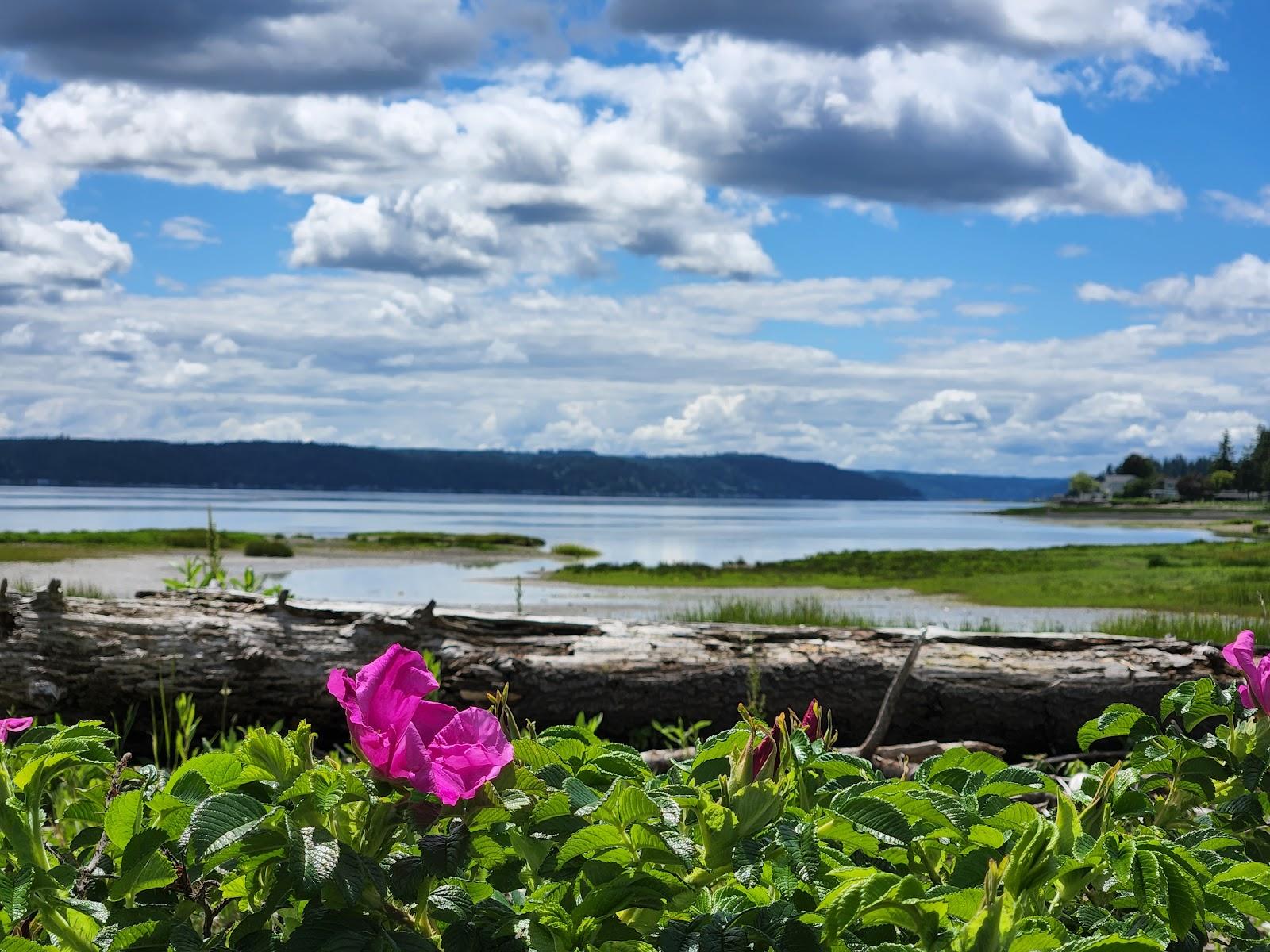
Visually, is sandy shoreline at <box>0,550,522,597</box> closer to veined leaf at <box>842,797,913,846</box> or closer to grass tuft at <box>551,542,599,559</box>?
grass tuft at <box>551,542,599,559</box>

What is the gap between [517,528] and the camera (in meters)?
76.6

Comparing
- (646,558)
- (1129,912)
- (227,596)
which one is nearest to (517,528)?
(646,558)

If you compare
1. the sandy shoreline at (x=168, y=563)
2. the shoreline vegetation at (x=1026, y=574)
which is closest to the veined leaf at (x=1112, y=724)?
the shoreline vegetation at (x=1026, y=574)

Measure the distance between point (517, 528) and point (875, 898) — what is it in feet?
249

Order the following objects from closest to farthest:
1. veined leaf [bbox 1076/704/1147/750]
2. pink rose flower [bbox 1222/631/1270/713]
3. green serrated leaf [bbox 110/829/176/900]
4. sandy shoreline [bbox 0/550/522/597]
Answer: green serrated leaf [bbox 110/829/176/900], pink rose flower [bbox 1222/631/1270/713], veined leaf [bbox 1076/704/1147/750], sandy shoreline [bbox 0/550/522/597]

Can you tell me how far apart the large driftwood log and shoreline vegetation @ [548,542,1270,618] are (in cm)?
1244

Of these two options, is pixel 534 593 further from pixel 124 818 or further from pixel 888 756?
pixel 124 818

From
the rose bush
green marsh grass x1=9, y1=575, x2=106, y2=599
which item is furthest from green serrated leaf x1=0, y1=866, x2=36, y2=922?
green marsh grass x1=9, y1=575, x2=106, y2=599

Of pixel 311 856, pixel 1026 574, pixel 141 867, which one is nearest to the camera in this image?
pixel 311 856

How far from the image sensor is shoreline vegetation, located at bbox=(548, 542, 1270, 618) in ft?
82.3

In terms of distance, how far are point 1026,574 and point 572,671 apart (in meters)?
29.9

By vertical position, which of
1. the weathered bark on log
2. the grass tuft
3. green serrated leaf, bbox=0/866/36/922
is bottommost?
the grass tuft

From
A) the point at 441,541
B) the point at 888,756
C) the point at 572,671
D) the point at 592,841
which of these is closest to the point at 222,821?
the point at 592,841

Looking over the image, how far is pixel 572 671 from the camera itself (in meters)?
7.36
